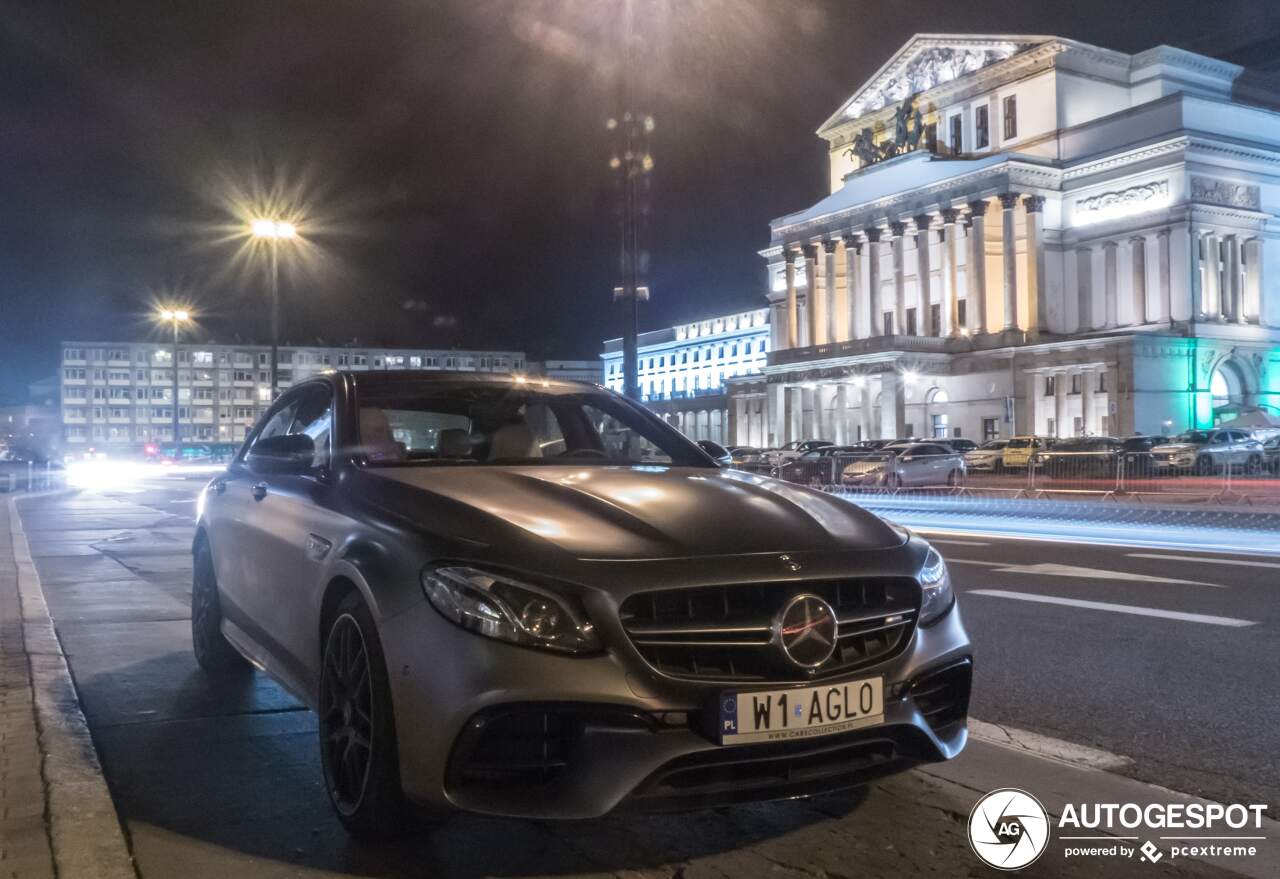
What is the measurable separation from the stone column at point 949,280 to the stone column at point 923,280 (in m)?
0.95

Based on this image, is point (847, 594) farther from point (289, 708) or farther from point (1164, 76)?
point (1164, 76)

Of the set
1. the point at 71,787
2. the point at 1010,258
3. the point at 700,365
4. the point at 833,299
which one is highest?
the point at 1010,258

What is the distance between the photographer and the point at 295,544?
183 inches

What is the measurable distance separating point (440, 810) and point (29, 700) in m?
3.38

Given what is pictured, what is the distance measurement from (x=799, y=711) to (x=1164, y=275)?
64289 millimetres

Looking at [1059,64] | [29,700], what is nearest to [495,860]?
[29,700]

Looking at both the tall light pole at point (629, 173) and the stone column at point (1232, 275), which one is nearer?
the tall light pole at point (629, 173)

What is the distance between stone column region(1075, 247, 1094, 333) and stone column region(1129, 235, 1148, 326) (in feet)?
10.6

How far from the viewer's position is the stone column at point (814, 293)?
80.2 metres

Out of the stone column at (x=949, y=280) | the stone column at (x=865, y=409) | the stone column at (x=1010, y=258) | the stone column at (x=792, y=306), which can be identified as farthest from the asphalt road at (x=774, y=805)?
the stone column at (x=792, y=306)

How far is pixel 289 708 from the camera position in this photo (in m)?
5.84

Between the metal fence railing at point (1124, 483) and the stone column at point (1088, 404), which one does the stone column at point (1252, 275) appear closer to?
the stone column at point (1088, 404)

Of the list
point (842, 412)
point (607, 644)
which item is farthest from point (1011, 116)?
point (607, 644)

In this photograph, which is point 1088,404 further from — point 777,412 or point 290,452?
point 290,452
